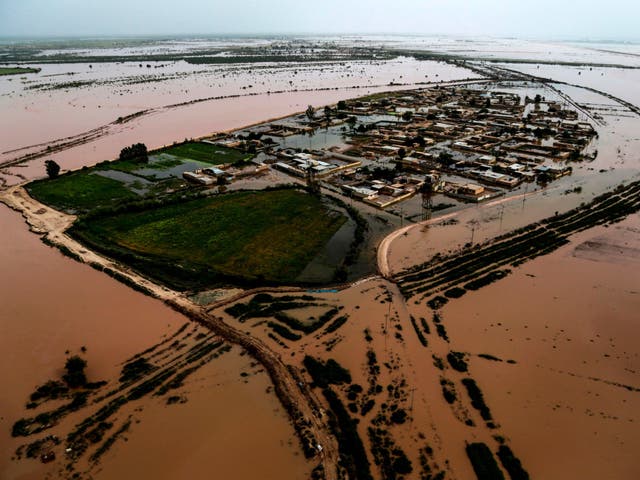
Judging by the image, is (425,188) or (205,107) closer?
(425,188)

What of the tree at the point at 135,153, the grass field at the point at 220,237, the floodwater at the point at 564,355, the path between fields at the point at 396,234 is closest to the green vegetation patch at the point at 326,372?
the floodwater at the point at 564,355

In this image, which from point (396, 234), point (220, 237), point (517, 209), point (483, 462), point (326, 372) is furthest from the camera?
point (517, 209)

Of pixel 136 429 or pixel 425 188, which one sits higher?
pixel 425 188

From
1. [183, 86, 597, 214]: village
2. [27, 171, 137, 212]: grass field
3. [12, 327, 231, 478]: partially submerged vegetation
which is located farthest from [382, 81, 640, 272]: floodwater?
[27, 171, 137, 212]: grass field

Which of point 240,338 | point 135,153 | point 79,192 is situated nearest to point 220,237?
point 240,338

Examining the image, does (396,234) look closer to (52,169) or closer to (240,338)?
(240,338)

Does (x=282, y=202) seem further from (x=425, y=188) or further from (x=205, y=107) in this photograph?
(x=205, y=107)

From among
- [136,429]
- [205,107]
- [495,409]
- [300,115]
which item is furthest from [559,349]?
[205,107]
